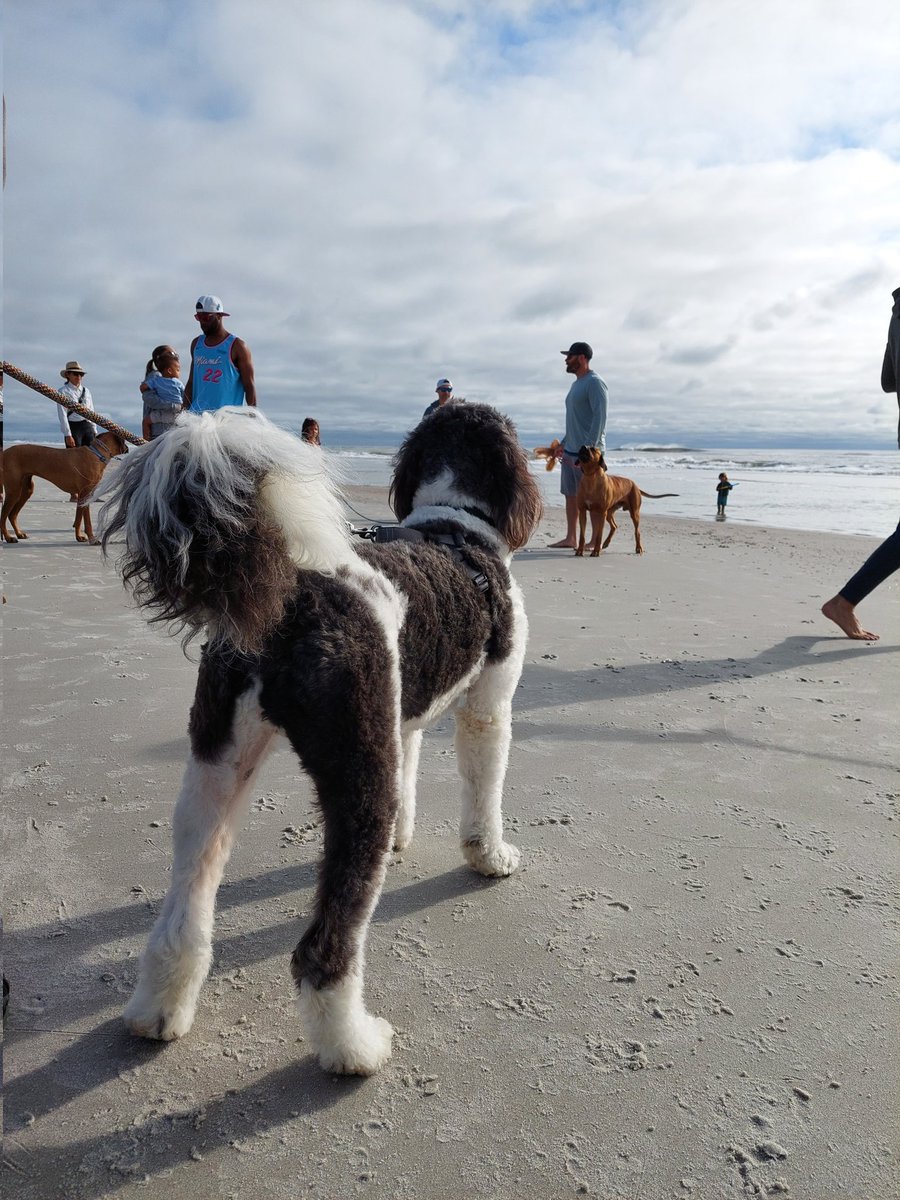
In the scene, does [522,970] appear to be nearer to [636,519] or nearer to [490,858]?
[490,858]

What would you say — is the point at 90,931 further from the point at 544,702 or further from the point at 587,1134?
the point at 544,702

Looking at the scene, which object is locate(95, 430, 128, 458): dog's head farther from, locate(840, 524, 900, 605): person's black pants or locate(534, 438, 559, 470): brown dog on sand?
locate(840, 524, 900, 605): person's black pants

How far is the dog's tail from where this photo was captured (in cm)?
163

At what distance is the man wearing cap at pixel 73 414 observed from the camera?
10008mm

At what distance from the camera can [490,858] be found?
2.65 meters

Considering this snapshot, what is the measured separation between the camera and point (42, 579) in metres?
6.95

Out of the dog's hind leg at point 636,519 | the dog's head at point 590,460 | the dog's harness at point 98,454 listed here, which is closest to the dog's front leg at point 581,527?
the dog's head at point 590,460

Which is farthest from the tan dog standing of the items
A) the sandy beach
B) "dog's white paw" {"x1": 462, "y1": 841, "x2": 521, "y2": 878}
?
"dog's white paw" {"x1": 462, "y1": 841, "x2": 521, "y2": 878}

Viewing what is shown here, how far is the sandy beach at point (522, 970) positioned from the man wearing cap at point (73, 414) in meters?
7.07

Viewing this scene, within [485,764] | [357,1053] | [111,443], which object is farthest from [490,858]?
[111,443]

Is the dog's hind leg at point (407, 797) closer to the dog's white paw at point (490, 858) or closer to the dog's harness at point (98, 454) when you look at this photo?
the dog's white paw at point (490, 858)

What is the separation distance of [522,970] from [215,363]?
18.7 ft

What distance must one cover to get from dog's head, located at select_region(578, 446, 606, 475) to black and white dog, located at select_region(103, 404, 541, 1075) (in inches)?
282

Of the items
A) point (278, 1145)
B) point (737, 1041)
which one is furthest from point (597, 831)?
point (278, 1145)
